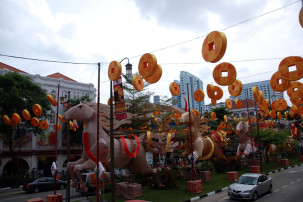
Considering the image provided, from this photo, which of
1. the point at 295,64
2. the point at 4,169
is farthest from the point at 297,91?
the point at 4,169

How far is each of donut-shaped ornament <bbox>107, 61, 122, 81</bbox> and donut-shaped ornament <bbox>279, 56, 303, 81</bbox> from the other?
221 inches

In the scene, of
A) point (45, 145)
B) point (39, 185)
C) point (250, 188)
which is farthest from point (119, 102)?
point (45, 145)

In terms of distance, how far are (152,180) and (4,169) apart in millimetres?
19699

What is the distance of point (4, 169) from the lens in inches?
981

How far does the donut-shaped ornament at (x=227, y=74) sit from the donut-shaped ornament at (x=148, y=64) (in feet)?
7.60

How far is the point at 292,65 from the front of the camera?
25.6 ft

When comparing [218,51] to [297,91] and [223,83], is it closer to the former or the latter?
[223,83]

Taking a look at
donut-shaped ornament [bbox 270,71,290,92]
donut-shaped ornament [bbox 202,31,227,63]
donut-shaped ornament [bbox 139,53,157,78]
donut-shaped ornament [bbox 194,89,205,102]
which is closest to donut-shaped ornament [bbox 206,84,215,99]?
donut-shaped ornament [bbox 194,89,205,102]

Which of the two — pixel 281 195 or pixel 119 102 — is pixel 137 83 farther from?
pixel 281 195

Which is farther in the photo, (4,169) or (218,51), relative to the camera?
(4,169)

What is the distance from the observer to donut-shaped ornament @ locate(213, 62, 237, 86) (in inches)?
327

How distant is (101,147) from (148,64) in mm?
4469

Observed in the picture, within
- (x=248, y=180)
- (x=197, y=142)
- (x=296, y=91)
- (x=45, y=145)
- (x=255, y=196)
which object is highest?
(x=296, y=91)

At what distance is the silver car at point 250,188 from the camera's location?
10.3 m
